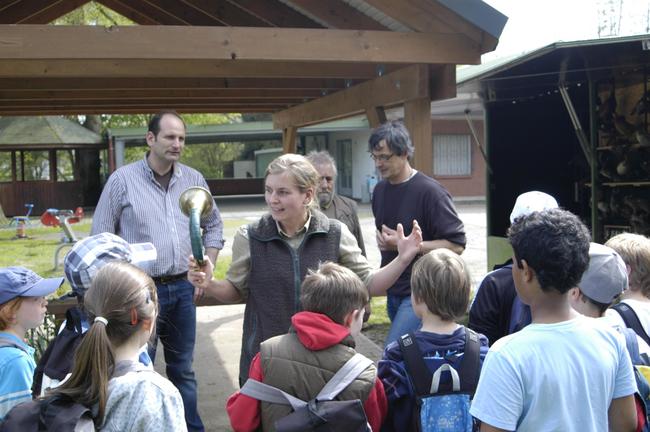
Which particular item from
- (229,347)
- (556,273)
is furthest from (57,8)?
(556,273)

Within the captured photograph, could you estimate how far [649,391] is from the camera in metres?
2.19

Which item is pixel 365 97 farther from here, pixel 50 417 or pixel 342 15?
pixel 50 417

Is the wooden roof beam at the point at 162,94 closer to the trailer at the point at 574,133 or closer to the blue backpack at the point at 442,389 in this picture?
the trailer at the point at 574,133

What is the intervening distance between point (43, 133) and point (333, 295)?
2879 cm

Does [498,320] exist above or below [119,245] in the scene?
below

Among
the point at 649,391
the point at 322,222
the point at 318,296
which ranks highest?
the point at 322,222

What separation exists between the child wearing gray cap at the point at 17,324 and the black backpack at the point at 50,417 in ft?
1.76

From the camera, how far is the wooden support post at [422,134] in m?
5.62

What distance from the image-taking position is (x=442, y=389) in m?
2.40

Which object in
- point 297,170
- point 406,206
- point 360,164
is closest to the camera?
point 297,170

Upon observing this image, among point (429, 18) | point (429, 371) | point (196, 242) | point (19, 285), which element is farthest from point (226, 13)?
point (429, 371)

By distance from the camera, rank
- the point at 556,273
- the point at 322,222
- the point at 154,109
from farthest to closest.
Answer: the point at 154,109
the point at 322,222
the point at 556,273

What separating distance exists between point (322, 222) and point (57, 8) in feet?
17.0

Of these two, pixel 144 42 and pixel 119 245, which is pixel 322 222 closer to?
pixel 119 245
